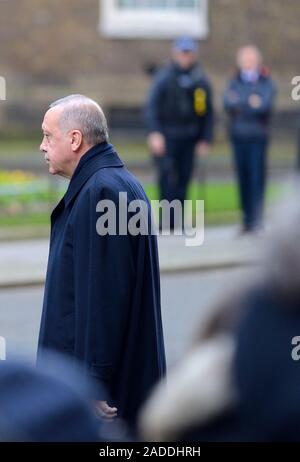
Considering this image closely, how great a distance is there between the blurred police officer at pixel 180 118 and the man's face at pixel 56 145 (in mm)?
9846

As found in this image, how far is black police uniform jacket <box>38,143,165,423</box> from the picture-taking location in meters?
4.77

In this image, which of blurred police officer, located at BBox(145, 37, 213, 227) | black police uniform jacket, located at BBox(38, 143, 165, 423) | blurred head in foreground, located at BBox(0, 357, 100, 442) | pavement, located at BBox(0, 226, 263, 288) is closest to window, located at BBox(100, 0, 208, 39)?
blurred police officer, located at BBox(145, 37, 213, 227)

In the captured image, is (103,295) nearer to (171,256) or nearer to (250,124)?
(171,256)

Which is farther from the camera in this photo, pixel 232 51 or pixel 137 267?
pixel 232 51

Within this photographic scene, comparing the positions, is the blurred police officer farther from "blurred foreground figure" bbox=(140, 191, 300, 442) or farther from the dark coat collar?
"blurred foreground figure" bbox=(140, 191, 300, 442)

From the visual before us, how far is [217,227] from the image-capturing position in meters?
15.6

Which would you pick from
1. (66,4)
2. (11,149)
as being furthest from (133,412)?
(66,4)

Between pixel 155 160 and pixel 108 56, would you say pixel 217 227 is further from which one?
pixel 108 56

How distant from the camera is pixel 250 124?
15008mm

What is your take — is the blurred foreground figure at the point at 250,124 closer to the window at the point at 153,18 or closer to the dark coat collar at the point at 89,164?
the dark coat collar at the point at 89,164

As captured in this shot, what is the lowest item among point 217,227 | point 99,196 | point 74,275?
point 217,227

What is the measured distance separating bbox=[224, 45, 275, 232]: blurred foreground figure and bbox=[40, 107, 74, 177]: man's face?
987 cm

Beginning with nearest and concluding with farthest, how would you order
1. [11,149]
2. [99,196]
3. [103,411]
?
[103,411]
[99,196]
[11,149]

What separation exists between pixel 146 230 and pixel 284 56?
74.5 ft
